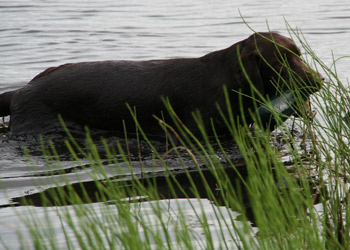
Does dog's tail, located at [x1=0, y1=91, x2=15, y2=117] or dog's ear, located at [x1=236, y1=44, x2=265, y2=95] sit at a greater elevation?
dog's ear, located at [x1=236, y1=44, x2=265, y2=95]

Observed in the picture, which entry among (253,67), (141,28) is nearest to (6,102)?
(253,67)

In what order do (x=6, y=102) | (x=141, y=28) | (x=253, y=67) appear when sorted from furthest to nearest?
(x=141, y=28) < (x=6, y=102) < (x=253, y=67)

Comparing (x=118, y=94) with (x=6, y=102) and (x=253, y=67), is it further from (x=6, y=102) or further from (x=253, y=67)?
(x=253, y=67)

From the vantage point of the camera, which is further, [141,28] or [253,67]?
[141,28]

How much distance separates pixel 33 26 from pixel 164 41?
321 centimetres

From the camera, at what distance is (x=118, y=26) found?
13.3 meters

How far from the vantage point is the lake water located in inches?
416

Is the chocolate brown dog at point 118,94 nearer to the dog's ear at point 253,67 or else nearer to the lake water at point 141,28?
the dog's ear at point 253,67

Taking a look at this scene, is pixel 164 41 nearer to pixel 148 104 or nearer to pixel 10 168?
pixel 148 104

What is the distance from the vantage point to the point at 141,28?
1314 cm

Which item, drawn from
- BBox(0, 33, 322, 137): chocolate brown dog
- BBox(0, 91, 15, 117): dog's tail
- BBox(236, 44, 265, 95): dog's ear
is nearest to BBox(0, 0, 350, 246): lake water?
BBox(0, 91, 15, 117): dog's tail

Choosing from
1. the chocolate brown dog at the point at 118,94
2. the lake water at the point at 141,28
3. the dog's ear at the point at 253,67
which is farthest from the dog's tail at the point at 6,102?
the dog's ear at the point at 253,67

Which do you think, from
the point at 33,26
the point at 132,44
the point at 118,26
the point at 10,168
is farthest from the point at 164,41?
the point at 10,168

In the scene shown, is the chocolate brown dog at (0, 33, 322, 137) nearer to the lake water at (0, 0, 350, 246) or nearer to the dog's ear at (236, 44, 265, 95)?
the dog's ear at (236, 44, 265, 95)
